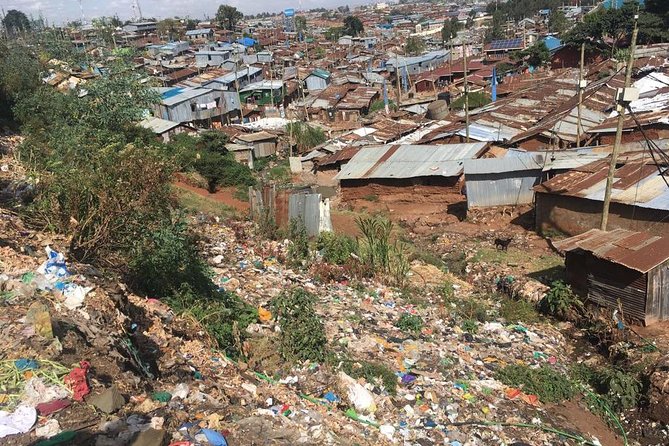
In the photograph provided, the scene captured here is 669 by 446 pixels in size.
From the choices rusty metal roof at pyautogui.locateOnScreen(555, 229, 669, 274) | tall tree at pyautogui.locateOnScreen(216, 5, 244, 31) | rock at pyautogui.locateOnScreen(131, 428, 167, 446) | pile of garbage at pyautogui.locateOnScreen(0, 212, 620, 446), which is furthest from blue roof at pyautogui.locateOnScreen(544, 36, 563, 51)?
tall tree at pyautogui.locateOnScreen(216, 5, 244, 31)

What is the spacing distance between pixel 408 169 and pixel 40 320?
1434cm

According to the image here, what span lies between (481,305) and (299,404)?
5.01 m

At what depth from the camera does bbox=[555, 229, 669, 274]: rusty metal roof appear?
7.76m

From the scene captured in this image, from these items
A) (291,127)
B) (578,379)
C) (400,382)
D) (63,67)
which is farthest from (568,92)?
(63,67)

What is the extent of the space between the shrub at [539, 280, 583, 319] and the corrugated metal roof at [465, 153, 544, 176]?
21.5 feet

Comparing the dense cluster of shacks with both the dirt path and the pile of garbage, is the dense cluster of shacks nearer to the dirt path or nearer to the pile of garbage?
the pile of garbage

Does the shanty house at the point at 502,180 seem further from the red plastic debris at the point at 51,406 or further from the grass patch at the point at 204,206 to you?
the red plastic debris at the point at 51,406

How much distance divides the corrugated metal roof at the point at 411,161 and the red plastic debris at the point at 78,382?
13877 millimetres

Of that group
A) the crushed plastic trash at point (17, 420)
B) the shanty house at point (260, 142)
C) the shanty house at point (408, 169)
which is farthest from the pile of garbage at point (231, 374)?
the shanty house at point (260, 142)

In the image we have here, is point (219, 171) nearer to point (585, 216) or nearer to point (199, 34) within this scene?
point (585, 216)

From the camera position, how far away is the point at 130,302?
595 centimetres

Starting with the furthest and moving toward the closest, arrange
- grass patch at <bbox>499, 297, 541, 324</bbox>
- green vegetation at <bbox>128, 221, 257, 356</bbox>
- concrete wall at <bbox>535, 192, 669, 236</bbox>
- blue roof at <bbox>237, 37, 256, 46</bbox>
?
blue roof at <bbox>237, 37, 256, 46</bbox>
concrete wall at <bbox>535, 192, 669, 236</bbox>
grass patch at <bbox>499, 297, 541, 324</bbox>
green vegetation at <bbox>128, 221, 257, 356</bbox>

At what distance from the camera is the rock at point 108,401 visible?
145 inches

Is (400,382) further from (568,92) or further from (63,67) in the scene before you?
(63,67)
